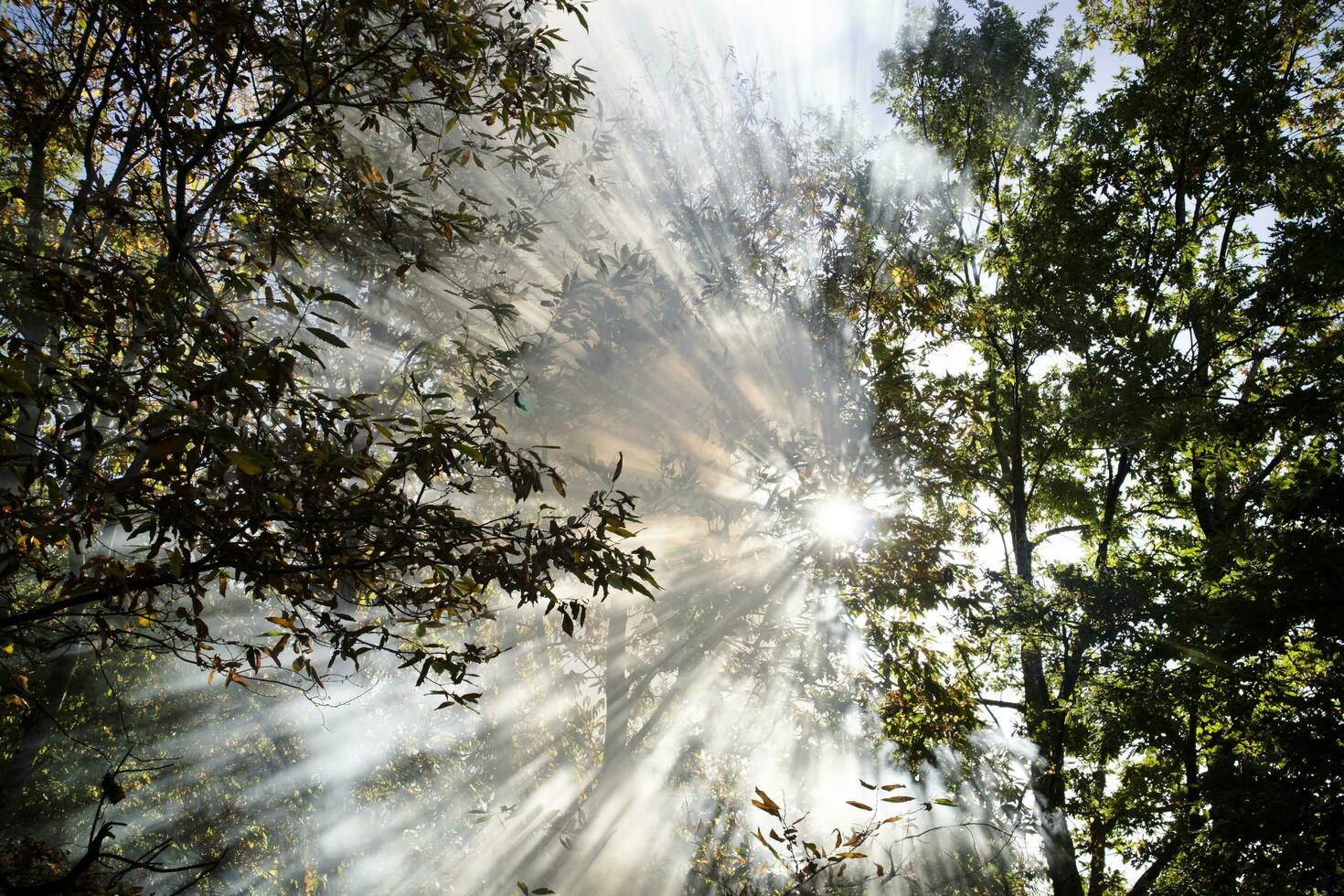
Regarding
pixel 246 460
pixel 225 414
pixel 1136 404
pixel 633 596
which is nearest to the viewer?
pixel 246 460

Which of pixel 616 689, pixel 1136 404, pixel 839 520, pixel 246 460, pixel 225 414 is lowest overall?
pixel 246 460

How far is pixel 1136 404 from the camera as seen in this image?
8016mm

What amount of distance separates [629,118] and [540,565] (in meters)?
10.2

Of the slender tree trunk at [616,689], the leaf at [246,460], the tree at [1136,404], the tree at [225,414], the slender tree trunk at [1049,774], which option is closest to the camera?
the leaf at [246,460]

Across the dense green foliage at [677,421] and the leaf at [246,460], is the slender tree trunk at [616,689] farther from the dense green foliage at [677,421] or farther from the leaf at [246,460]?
the leaf at [246,460]

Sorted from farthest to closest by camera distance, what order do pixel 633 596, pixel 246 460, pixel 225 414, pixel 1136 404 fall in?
pixel 633 596
pixel 1136 404
pixel 225 414
pixel 246 460

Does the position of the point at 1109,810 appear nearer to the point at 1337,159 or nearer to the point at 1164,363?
the point at 1164,363

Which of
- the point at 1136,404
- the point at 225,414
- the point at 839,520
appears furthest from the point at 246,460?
the point at 1136,404

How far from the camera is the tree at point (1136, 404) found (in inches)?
245

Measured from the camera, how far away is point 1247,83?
27.3ft

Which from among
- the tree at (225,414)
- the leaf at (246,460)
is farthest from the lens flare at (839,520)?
the leaf at (246,460)

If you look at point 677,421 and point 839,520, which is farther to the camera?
point 677,421

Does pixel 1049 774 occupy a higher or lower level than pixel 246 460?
higher

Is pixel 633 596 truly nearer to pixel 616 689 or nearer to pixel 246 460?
pixel 616 689
